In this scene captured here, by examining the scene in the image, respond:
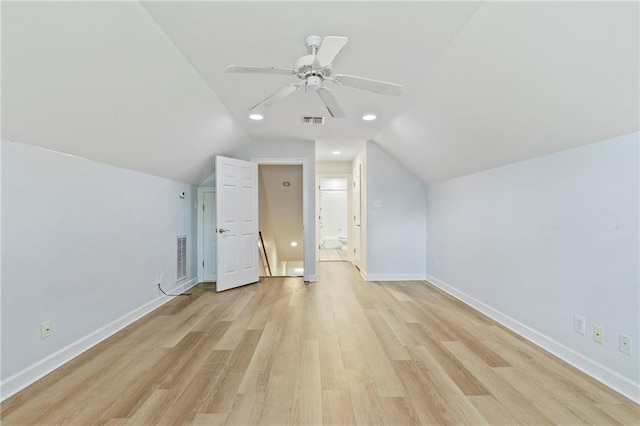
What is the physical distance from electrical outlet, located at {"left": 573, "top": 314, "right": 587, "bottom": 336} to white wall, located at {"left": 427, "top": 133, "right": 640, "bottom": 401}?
35mm

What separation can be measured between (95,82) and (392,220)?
13.5ft

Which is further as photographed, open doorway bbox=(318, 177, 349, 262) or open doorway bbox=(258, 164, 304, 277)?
open doorway bbox=(318, 177, 349, 262)

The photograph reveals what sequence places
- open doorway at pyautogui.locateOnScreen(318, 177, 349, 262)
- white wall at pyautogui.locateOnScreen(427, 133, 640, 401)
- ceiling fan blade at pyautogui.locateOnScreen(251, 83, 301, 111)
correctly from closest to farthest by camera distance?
white wall at pyautogui.locateOnScreen(427, 133, 640, 401)
ceiling fan blade at pyautogui.locateOnScreen(251, 83, 301, 111)
open doorway at pyautogui.locateOnScreen(318, 177, 349, 262)

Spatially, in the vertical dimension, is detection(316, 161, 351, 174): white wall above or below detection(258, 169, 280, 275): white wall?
above

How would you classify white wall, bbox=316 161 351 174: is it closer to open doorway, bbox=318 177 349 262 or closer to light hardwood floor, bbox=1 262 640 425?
open doorway, bbox=318 177 349 262

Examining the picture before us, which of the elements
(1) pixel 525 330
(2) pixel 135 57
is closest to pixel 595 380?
(1) pixel 525 330

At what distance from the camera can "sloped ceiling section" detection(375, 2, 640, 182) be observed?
4.76 ft

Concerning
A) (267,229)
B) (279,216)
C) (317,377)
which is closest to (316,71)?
(317,377)

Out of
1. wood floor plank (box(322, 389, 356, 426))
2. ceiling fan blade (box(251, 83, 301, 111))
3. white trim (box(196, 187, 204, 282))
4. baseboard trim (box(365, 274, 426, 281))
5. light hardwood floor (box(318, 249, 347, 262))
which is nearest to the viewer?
wood floor plank (box(322, 389, 356, 426))

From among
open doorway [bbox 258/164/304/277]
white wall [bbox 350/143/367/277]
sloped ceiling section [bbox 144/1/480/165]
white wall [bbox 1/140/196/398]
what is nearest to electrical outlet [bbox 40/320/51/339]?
white wall [bbox 1/140/196/398]

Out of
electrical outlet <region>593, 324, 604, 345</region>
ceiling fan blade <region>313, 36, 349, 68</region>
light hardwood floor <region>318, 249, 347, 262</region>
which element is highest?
ceiling fan blade <region>313, 36, 349, 68</region>

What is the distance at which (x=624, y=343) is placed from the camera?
1.78 m

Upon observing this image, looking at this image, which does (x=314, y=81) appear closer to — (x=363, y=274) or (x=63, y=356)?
(x=63, y=356)

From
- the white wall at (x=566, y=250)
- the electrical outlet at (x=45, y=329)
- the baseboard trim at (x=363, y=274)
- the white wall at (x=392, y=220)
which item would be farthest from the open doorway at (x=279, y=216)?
the electrical outlet at (x=45, y=329)
